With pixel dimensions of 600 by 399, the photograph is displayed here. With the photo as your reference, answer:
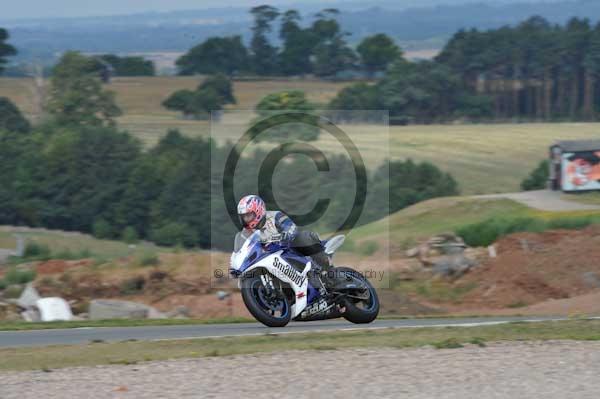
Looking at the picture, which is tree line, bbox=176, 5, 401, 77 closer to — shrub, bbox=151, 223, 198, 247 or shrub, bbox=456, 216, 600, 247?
shrub, bbox=151, 223, 198, 247

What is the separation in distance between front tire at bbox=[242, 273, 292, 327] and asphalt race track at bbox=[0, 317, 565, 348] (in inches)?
8.0

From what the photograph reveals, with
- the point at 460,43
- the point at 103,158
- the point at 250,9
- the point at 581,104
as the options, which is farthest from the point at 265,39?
the point at 103,158

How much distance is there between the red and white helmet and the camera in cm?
1287

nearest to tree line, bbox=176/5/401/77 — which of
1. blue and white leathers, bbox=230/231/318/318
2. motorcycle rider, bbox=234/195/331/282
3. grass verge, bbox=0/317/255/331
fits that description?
grass verge, bbox=0/317/255/331

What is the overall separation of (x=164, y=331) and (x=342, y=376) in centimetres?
500

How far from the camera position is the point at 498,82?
93250 millimetres

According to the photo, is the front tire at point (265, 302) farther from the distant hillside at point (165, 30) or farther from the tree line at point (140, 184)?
the distant hillside at point (165, 30)

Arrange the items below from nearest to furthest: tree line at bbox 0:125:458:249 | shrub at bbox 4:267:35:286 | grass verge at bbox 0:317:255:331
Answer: grass verge at bbox 0:317:255:331 < shrub at bbox 4:267:35:286 < tree line at bbox 0:125:458:249

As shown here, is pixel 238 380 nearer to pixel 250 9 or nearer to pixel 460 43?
pixel 460 43

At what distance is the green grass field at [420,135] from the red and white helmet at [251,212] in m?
39.6

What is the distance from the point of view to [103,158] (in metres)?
68.1

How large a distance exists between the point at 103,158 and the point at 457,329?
56287 millimetres

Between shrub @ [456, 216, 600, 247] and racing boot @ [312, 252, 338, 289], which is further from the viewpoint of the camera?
shrub @ [456, 216, 600, 247]

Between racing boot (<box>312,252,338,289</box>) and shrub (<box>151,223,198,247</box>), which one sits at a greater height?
racing boot (<box>312,252,338,289</box>)
